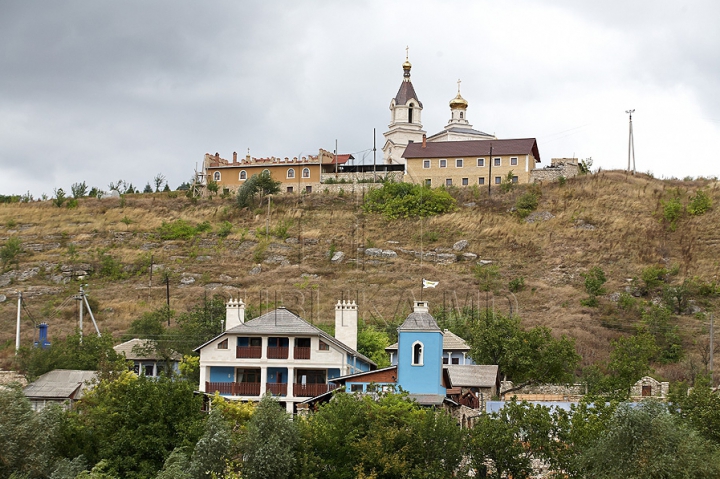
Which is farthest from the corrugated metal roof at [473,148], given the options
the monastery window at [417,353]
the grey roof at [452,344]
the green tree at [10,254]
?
the monastery window at [417,353]

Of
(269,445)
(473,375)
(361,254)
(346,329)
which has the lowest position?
(269,445)

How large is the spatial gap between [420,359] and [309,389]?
7.43 m

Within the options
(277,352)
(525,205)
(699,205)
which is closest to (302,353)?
(277,352)

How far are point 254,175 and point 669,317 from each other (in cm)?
4858

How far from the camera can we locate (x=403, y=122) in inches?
4486

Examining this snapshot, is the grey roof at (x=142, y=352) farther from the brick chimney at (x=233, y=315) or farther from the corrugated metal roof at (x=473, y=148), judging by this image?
the corrugated metal roof at (x=473, y=148)

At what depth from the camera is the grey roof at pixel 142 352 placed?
57.9m

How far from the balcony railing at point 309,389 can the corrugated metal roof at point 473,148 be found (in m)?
55.6

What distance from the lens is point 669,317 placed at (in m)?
69.7

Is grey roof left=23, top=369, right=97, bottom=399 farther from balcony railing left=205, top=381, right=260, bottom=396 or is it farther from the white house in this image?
the white house

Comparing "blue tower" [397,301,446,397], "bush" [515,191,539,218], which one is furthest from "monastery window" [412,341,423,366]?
"bush" [515,191,539,218]

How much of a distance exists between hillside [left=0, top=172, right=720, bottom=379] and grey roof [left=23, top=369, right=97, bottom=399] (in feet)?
56.2

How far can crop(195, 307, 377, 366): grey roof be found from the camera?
51188 millimetres

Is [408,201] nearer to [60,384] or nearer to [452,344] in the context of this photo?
[452,344]
